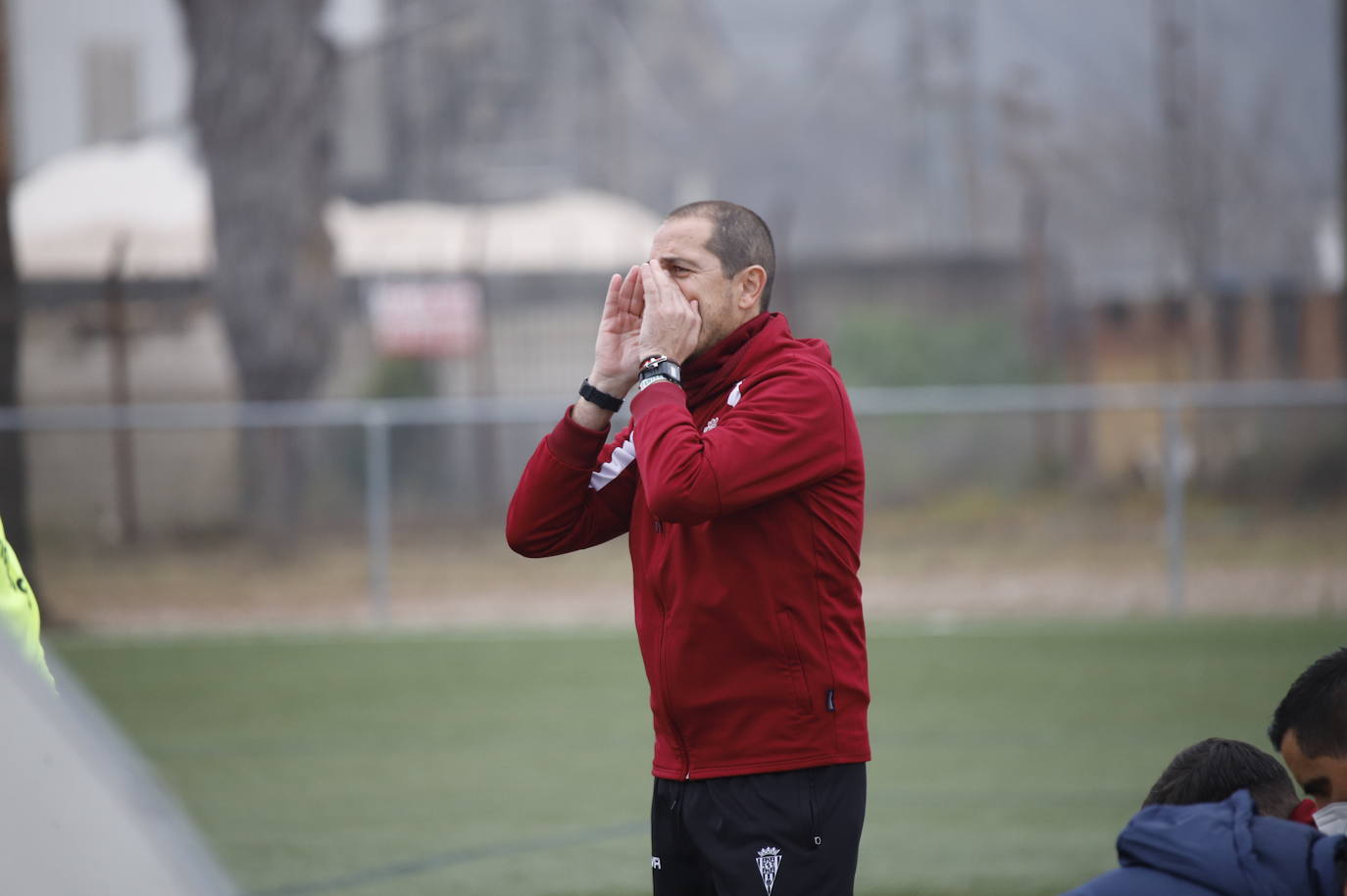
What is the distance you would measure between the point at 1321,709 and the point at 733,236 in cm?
148

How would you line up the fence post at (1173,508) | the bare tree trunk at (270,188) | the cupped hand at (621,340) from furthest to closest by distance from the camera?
the bare tree trunk at (270,188) < the fence post at (1173,508) < the cupped hand at (621,340)

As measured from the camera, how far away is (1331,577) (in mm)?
16219

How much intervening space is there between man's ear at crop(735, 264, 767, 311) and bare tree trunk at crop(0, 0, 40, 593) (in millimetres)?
13827

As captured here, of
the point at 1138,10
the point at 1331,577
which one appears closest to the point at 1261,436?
the point at 1331,577

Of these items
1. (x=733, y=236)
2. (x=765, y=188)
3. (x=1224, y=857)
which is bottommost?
(x=1224, y=857)

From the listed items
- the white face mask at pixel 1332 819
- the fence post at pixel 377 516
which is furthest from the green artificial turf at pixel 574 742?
the white face mask at pixel 1332 819

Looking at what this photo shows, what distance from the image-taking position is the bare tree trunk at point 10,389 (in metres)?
15.8

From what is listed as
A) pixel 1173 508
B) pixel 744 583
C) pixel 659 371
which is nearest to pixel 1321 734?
pixel 744 583

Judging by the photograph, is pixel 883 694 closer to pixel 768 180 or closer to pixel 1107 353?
pixel 1107 353

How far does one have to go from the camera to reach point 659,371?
3236 millimetres

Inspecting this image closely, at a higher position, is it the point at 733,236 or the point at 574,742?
the point at 733,236

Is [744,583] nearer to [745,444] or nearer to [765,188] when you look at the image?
[745,444]

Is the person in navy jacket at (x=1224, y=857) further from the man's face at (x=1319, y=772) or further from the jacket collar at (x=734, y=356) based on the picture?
the jacket collar at (x=734, y=356)

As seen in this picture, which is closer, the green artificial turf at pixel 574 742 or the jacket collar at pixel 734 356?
the jacket collar at pixel 734 356
